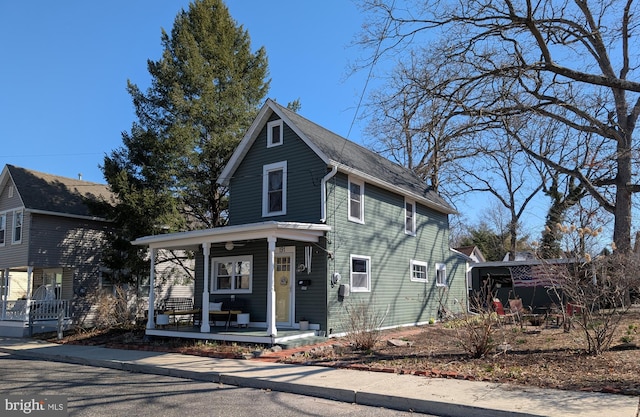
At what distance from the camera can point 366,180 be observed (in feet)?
53.5

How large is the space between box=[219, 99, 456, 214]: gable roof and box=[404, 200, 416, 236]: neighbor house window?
363 mm

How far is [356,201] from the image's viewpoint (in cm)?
1603

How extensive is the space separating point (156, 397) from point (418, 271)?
44.8 ft

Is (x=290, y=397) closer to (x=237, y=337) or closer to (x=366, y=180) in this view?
(x=237, y=337)

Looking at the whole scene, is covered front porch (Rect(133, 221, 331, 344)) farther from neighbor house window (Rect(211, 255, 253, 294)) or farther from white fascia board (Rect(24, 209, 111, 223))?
white fascia board (Rect(24, 209, 111, 223))

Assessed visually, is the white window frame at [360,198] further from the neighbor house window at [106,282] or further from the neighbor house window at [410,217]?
the neighbor house window at [106,282]

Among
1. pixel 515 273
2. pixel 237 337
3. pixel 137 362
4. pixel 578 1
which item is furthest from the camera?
pixel 515 273

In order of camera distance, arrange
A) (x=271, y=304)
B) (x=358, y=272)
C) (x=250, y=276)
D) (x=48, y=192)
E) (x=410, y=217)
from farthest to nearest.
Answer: (x=48, y=192), (x=410, y=217), (x=250, y=276), (x=358, y=272), (x=271, y=304)

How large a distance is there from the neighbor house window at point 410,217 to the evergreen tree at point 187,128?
8474 mm

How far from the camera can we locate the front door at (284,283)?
1490 cm

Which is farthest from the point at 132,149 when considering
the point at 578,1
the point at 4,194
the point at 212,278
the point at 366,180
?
the point at 578,1

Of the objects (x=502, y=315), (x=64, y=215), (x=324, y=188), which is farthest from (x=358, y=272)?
(x=64, y=215)

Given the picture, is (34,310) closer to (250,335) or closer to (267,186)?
(267,186)

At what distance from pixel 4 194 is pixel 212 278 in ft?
41.7
